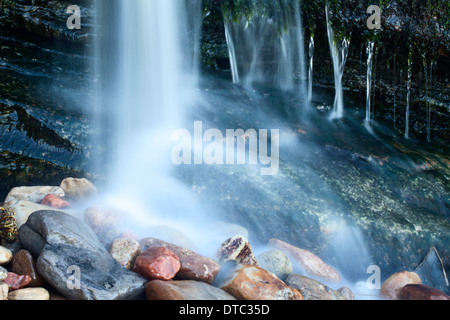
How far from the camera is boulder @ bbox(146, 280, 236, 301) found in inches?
88.7

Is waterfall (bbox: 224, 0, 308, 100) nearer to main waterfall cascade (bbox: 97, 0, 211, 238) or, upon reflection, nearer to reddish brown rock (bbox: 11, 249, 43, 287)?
main waterfall cascade (bbox: 97, 0, 211, 238)

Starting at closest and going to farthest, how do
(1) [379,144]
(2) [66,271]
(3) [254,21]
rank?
(2) [66,271], (1) [379,144], (3) [254,21]

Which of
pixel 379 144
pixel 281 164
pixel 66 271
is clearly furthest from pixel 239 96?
pixel 66 271

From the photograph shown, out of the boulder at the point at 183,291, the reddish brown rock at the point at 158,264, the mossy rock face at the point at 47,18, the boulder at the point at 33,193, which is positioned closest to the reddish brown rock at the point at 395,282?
the boulder at the point at 183,291

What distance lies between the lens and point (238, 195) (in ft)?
13.8

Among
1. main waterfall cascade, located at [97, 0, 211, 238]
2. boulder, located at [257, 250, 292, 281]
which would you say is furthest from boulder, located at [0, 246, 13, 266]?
boulder, located at [257, 250, 292, 281]

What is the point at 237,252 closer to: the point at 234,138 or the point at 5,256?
the point at 5,256

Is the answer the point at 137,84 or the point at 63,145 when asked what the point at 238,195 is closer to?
the point at 63,145

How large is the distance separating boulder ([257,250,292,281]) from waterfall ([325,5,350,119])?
14.7ft

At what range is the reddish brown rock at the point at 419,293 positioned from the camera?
2958 mm

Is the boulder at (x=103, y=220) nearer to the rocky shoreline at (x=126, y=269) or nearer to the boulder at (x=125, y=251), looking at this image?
the rocky shoreline at (x=126, y=269)

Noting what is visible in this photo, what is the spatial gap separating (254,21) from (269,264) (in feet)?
19.9

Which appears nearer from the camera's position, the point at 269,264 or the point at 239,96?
the point at 269,264

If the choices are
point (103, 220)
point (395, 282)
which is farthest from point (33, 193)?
point (395, 282)
